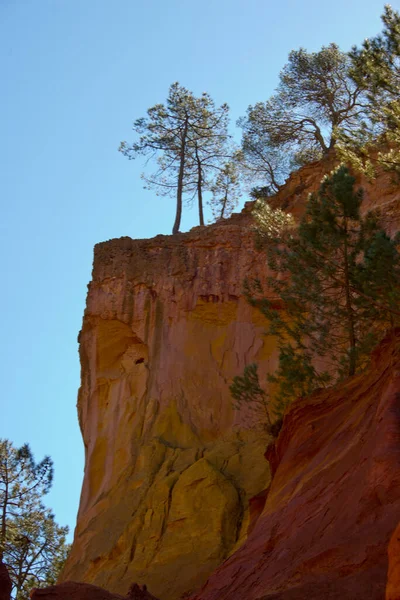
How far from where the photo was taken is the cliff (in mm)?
18547

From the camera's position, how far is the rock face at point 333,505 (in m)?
9.12

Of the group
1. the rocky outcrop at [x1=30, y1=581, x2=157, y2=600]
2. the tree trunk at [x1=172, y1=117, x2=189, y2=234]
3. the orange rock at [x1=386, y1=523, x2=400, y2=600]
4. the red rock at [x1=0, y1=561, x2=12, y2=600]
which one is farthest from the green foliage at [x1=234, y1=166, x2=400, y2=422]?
the tree trunk at [x1=172, y1=117, x2=189, y2=234]

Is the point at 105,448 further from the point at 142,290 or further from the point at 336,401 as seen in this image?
the point at 336,401

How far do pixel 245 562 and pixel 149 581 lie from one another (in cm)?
566

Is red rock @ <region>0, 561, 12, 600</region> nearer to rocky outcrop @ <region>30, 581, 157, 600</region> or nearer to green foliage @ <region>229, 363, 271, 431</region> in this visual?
rocky outcrop @ <region>30, 581, 157, 600</region>

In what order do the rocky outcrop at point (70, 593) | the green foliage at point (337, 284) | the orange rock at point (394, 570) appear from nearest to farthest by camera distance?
the orange rock at point (394, 570) < the rocky outcrop at point (70, 593) < the green foliage at point (337, 284)

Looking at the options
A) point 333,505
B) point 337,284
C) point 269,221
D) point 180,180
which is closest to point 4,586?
point 333,505

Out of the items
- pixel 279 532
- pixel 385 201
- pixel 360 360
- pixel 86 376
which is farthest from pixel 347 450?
pixel 86 376

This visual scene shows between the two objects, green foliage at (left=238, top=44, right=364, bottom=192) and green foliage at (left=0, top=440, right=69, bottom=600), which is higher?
green foliage at (left=238, top=44, right=364, bottom=192)

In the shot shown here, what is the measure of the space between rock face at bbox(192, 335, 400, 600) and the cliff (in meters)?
1.80

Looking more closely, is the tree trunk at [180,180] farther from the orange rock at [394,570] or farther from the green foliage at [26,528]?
the orange rock at [394,570]

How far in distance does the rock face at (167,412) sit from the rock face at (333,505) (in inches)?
140

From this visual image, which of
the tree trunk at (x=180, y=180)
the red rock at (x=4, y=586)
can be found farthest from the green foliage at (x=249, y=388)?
the tree trunk at (x=180, y=180)

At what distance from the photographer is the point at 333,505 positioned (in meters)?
11.0
